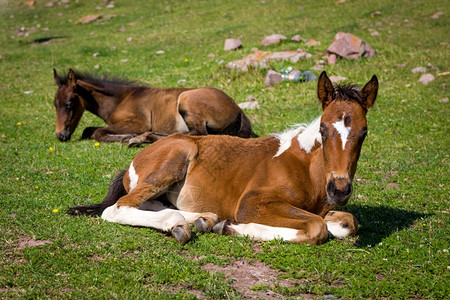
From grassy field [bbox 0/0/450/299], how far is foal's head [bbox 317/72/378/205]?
828 millimetres

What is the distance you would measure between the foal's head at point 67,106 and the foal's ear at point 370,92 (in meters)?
7.60

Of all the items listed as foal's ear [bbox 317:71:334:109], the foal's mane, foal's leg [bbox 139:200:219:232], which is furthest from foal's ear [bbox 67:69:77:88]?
the foal's mane

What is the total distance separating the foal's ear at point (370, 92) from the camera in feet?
18.0

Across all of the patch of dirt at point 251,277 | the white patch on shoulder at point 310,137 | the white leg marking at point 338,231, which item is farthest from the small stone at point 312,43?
the patch of dirt at point 251,277

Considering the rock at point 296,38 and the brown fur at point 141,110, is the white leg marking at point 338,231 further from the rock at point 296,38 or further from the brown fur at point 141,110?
the rock at point 296,38

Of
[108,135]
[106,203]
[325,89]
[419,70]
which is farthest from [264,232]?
[419,70]

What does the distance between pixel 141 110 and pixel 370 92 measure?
7.28m

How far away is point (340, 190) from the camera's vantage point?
4.84 metres

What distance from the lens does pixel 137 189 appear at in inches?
240

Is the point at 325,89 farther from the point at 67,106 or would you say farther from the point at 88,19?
the point at 88,19

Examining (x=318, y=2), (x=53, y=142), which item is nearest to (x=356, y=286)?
(x=53, y=142)

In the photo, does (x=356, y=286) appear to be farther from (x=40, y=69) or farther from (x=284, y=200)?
(x=40, y=69)

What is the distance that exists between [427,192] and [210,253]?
156 inches

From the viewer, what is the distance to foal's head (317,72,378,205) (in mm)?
4922
